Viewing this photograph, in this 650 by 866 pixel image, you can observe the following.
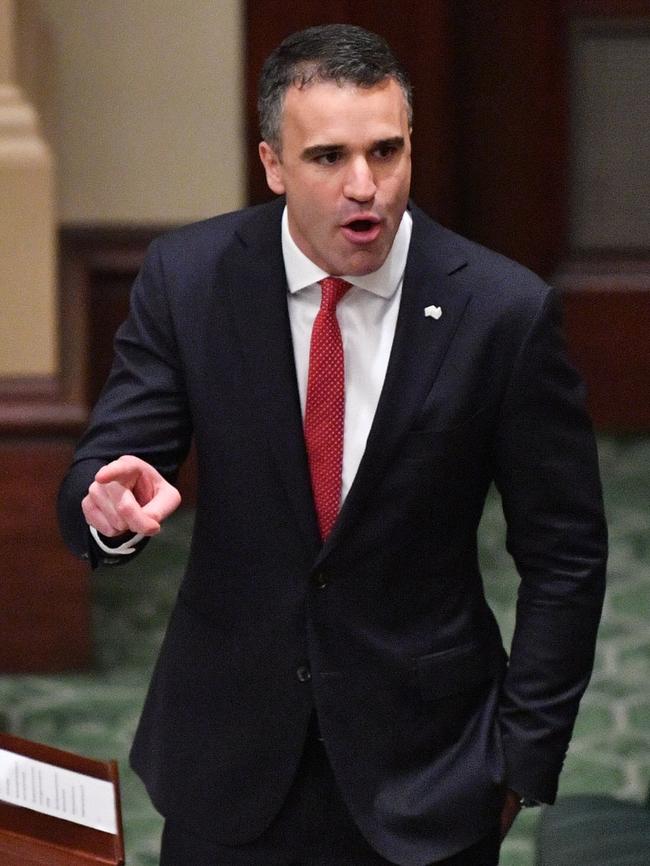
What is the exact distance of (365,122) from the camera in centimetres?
202

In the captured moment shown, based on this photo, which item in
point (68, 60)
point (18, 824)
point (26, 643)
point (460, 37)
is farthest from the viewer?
point (460, 37)

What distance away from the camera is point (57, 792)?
2.24m

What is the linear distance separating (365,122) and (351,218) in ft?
0.36

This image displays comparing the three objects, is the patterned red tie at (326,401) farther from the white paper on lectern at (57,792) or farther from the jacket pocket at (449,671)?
the white paper on lectern at (57,792)

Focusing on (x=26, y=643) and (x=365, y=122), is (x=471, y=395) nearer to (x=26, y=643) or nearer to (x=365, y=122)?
(x=365, y=122)

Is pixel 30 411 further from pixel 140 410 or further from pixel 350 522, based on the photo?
pixel 350 522

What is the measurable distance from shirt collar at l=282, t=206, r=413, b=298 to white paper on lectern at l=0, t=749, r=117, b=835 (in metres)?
0.68

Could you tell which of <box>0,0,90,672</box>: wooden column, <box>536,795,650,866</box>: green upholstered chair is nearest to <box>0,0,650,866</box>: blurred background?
<box>0,0,90,672</box>: wooden column

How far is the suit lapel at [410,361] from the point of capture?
2164mm

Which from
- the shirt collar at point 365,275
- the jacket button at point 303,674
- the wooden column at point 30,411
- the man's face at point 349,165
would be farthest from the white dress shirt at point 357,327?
the wooden column at point 30,411

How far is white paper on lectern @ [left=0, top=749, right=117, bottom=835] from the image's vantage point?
2.19 meters

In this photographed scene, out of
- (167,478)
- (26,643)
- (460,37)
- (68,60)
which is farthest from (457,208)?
(167,478)

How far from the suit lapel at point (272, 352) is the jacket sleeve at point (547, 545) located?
25 cm

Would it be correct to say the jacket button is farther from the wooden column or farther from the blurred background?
the wooden column
